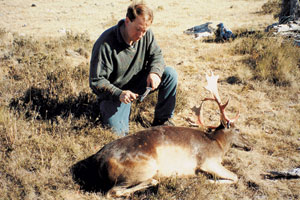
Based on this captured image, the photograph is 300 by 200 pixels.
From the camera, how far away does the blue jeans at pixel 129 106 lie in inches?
157

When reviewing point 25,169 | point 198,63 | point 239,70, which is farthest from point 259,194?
point 198,63

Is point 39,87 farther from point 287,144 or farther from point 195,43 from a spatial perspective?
point 195,43

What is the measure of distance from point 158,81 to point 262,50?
172 inches

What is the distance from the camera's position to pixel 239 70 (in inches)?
253

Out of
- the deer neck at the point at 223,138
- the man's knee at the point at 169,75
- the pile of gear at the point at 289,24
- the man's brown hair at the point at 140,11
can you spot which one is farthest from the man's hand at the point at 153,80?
the pile of gear at the point at 289,24

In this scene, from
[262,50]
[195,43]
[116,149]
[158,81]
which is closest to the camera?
[116,149]

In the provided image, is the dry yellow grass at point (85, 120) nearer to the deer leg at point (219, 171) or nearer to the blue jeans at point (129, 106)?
the deer leg at point (219, 171)

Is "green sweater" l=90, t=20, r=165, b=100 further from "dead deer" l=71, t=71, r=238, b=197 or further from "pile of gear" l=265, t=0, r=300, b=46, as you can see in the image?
"pile of gear" l=265, t=0, r=300, b=46

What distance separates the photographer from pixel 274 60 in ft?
20.7

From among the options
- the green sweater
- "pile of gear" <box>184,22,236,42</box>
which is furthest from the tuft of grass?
the green sweater

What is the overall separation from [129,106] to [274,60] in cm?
422

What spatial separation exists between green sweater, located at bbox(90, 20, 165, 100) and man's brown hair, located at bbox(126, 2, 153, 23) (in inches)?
15.9

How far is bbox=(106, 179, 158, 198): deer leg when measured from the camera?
2.90 meters

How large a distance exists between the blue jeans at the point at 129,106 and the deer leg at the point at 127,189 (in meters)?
1.14
